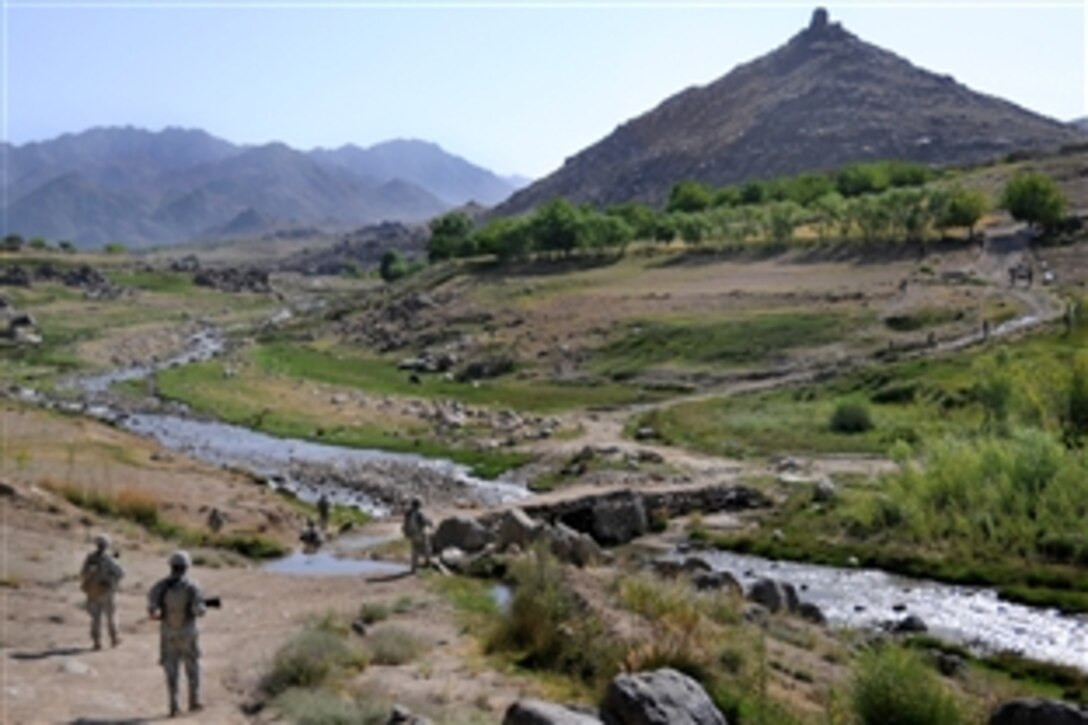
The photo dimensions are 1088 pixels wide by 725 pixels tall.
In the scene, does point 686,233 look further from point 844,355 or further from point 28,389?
point 28,389

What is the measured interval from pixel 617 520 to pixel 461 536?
37.8 feet

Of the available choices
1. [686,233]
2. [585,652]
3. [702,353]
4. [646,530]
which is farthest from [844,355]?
[585,652]

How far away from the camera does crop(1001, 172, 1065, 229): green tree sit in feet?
399

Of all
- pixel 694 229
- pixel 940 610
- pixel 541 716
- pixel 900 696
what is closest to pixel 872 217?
pixel 694 229

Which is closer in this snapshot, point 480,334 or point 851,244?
point 480,334

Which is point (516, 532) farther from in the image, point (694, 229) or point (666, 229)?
point (666, 229)

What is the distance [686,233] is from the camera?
146 metres

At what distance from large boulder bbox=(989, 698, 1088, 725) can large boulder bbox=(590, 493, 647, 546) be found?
29521 mm

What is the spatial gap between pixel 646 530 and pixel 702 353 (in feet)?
154

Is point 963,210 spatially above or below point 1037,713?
above

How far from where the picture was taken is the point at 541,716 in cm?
1623

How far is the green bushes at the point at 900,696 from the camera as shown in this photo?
61.1 ft

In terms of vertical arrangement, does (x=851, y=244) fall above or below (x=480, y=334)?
above

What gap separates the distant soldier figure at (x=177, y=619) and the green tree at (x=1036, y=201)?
11954 centimetres
